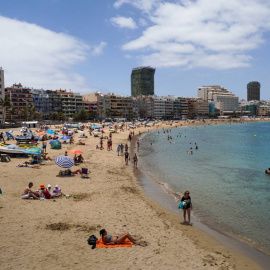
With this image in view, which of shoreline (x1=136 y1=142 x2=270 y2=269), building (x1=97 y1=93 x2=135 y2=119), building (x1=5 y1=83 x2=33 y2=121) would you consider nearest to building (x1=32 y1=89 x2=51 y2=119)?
building (x1=5 y1=83 x2=33 y2=121)

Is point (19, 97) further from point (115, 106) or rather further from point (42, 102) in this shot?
point (115, 106)

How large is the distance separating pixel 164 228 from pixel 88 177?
8.93 m

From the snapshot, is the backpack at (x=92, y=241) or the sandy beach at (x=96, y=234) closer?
the sandy beach at (x=96, y=234)

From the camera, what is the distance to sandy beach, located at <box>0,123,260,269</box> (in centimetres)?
768

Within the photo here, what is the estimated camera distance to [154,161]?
→ 30328 millimetres

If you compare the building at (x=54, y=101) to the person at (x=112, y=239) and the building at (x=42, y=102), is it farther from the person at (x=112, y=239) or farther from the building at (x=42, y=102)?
the person at (x=112, y=239)

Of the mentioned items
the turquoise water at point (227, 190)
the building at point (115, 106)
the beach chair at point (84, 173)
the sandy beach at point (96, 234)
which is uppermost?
the building at point (115, 106)

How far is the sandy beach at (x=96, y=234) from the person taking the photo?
25.2 feet

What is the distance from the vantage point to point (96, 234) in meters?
9.45

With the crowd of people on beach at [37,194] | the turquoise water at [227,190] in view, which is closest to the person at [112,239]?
the turquoise water at [227,190]

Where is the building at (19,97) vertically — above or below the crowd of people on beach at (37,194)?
above

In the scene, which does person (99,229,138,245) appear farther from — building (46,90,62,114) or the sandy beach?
building (46,90,62,114)

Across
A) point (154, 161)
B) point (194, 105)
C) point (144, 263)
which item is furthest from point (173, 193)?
point (194, 105)

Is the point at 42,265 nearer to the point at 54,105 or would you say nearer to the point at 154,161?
the point at 154,161
